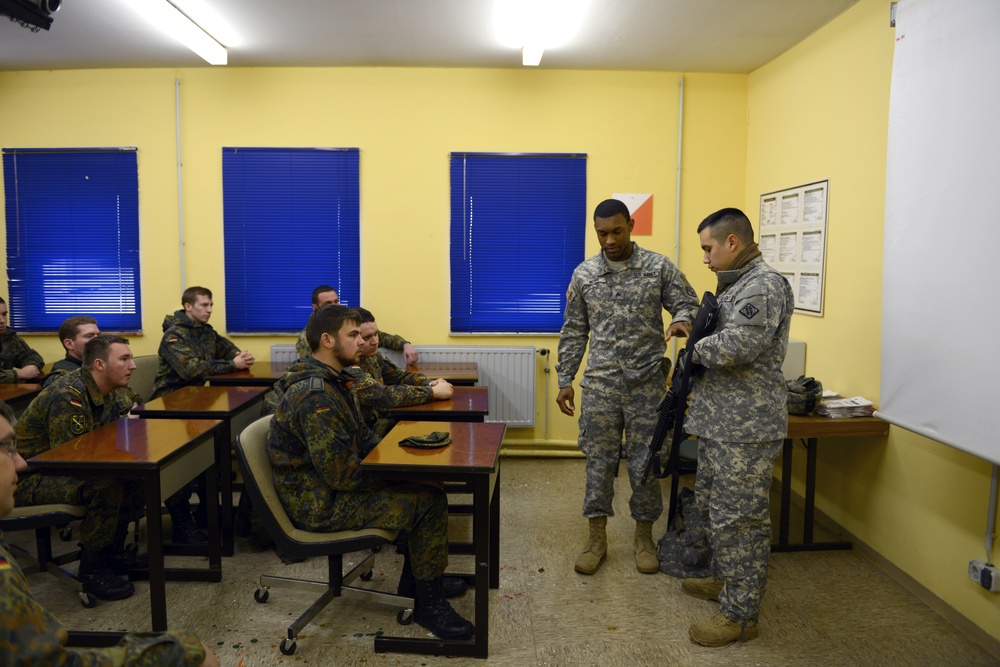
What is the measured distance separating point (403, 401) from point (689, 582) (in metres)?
1.55

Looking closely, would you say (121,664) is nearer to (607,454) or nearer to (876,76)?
(607,454)

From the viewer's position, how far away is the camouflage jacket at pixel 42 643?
41.0 inches

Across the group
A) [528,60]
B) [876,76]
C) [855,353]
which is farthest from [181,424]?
[876,76]

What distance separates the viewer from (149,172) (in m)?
5.02

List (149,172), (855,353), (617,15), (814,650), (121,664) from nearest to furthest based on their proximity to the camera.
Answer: (121,664), (814,650), (855,353), (617,15), (149,172)

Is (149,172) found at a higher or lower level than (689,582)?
higher

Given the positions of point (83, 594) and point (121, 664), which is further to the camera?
point (83, 594)

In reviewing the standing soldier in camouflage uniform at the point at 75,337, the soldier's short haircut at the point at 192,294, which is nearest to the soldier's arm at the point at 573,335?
the soldier's short haircut at the point at 192,294

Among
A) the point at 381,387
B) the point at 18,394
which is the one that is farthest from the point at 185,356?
the point at 381,387

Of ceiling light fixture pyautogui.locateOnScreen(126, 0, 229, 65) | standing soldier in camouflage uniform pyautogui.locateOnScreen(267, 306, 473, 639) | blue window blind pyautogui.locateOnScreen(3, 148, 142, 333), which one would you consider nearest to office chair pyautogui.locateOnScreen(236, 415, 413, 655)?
standing soldier in camouflage uniform pyautogui.locateOnScreen(267, 306, 473, 639)

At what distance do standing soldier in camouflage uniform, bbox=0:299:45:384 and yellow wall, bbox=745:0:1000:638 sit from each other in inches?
194

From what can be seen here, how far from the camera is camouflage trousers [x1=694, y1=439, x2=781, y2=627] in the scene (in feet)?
8.35

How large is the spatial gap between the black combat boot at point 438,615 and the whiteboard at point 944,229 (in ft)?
6.32

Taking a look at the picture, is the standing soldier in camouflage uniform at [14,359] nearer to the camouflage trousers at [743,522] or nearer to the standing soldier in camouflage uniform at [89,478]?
the standing soldier in camouflage uniform at [89,478]
